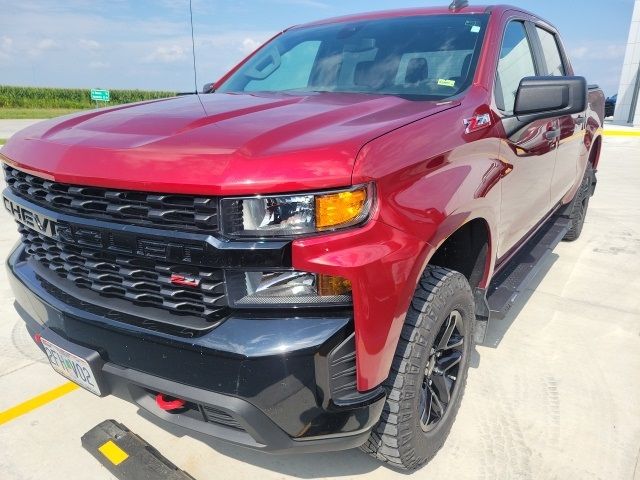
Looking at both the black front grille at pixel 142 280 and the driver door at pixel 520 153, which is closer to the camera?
the black front grille at pixel 142 280

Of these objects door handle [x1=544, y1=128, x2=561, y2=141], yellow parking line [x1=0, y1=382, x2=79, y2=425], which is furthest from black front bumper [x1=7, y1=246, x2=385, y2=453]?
door handle [x1=544, y1=128, x2=561, y2=141]

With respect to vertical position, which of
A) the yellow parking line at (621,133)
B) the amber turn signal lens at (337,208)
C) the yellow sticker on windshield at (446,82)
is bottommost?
the yellow parking line at (621,133)

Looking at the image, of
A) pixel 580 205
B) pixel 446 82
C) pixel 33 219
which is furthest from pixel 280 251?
pixel 580 205

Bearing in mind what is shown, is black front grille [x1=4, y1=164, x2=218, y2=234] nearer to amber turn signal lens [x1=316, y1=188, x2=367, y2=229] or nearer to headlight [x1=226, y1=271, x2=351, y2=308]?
headlight [x1=226, y1=271, x2=351, y2=308]

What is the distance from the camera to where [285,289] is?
155 cm

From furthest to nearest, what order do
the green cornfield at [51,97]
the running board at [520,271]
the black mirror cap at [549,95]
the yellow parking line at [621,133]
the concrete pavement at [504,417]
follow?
1. the green cornfield at [51,97]
2. the yellow parking line at [621,133]
3. the running board at [520,271]
4. the black mirror cap at [549,95]
5. the concrete pavement at [504,417]

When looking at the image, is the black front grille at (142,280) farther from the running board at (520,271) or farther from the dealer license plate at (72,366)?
the running board at (520,271)

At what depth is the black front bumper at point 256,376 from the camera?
4.87 feet

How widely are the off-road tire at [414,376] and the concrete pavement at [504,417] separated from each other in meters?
0.22

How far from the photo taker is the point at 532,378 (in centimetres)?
277

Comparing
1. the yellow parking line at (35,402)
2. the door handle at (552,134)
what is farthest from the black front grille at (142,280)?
the door handle at (552,134)

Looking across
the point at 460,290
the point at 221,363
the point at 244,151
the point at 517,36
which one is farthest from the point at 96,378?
the point at 517,36

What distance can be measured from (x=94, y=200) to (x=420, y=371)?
50.3 inches

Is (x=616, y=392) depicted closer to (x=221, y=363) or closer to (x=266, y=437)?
(x=266, y=437)
